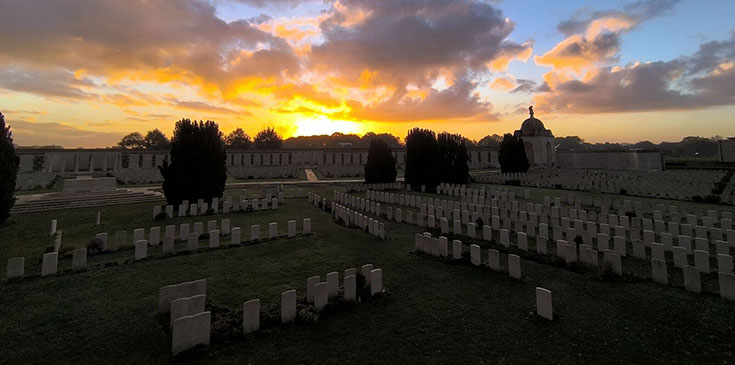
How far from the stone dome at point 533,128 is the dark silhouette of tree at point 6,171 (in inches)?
2179

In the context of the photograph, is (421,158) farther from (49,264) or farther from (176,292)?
(49,264)

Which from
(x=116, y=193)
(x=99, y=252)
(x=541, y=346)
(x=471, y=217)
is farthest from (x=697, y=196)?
(x=116, y=193)

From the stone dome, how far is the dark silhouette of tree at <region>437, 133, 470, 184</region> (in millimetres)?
29394

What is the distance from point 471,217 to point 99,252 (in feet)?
37.6

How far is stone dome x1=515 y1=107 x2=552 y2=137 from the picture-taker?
48744 millimetres

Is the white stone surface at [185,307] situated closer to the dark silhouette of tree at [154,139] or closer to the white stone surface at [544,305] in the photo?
the white stone surface at [544,305]

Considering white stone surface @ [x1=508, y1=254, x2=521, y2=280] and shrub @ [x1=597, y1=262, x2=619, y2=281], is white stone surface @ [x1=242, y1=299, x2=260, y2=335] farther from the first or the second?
shrub @ [x1=597, y1=262, x2=619, y2=281]

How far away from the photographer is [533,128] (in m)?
49.1

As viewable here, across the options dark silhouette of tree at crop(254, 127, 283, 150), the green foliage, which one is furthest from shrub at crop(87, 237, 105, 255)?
dark silhouette of tree at crop(254, 127, 283, 150)

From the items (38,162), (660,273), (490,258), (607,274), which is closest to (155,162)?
(38,162)

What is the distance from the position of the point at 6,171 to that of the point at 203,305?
47.3 ft

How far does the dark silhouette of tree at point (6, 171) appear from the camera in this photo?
11.9 meters

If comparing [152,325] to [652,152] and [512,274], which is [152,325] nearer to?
[512,274]

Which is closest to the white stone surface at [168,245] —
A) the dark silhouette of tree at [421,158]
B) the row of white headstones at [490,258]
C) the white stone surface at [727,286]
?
the row of white headstones at [490,258]
